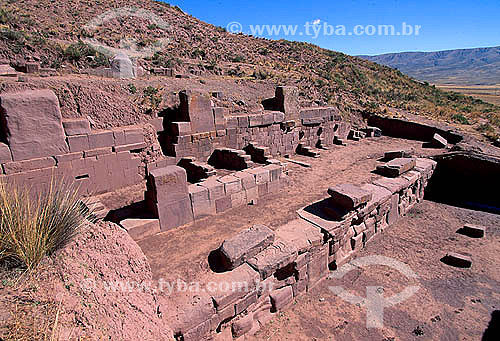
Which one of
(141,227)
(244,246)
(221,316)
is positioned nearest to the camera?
(221,316)

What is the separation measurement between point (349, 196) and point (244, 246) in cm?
310

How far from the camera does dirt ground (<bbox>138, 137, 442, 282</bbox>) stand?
5359 mm

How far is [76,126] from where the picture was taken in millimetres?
7598

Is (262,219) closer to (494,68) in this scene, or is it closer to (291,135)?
(291,135)

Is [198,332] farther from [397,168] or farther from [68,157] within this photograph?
[397,168]

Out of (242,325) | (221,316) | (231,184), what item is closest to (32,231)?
(221,316)

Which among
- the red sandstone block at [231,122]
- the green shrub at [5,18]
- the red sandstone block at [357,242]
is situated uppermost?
the green shrub at [5,18]

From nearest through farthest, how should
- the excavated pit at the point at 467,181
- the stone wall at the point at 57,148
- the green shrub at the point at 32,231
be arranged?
the green shrub at the point at 32,231 → the stone wall at the point at 57,148 → the excavated pit at the point at 467,181

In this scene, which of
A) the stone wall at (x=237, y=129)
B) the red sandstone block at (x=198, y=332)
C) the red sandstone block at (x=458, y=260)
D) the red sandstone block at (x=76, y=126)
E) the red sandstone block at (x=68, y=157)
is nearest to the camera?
the red sandstone block at (x=198, y=332)

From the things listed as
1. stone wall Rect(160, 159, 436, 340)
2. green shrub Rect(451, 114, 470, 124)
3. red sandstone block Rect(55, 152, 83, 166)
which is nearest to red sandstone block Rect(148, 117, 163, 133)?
red sandstone block Rect(55, 152, 83, 166)

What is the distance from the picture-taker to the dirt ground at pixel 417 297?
5281 millimetres

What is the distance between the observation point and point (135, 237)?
19.9 ft

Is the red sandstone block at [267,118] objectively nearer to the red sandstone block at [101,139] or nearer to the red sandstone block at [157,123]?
the red sandstone block at [157,123]

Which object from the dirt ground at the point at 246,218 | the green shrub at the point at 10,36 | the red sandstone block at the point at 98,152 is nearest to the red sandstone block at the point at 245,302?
the dirt ground at the point at 246,218
